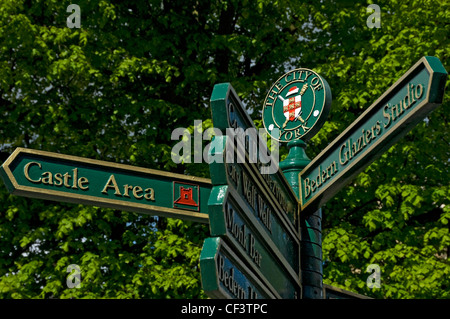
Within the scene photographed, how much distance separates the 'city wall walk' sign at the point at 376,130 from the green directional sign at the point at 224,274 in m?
1.10

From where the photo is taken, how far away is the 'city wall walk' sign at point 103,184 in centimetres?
275

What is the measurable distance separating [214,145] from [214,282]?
49cm

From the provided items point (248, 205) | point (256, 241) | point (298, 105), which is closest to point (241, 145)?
point (248, 205)

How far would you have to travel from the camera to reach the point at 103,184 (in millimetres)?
2965

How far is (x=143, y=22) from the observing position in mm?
11469

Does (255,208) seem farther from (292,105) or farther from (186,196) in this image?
(292,105)

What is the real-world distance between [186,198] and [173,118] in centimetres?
818

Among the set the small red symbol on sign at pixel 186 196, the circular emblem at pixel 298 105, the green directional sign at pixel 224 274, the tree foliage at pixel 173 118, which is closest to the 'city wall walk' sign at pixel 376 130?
the circular emblem at pixel 298 105

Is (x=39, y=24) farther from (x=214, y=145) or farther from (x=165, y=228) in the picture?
(x=214, y=145)

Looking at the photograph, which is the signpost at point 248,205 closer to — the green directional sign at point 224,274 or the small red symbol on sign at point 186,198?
the green directional sign at point 224,274

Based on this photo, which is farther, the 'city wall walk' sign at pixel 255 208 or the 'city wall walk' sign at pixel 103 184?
the 'city wall walk' sign at pixel 103 184

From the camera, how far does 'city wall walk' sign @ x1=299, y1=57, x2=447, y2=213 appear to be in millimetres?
3157

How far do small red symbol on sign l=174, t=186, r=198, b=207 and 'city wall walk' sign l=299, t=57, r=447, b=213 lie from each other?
0.86 meters
